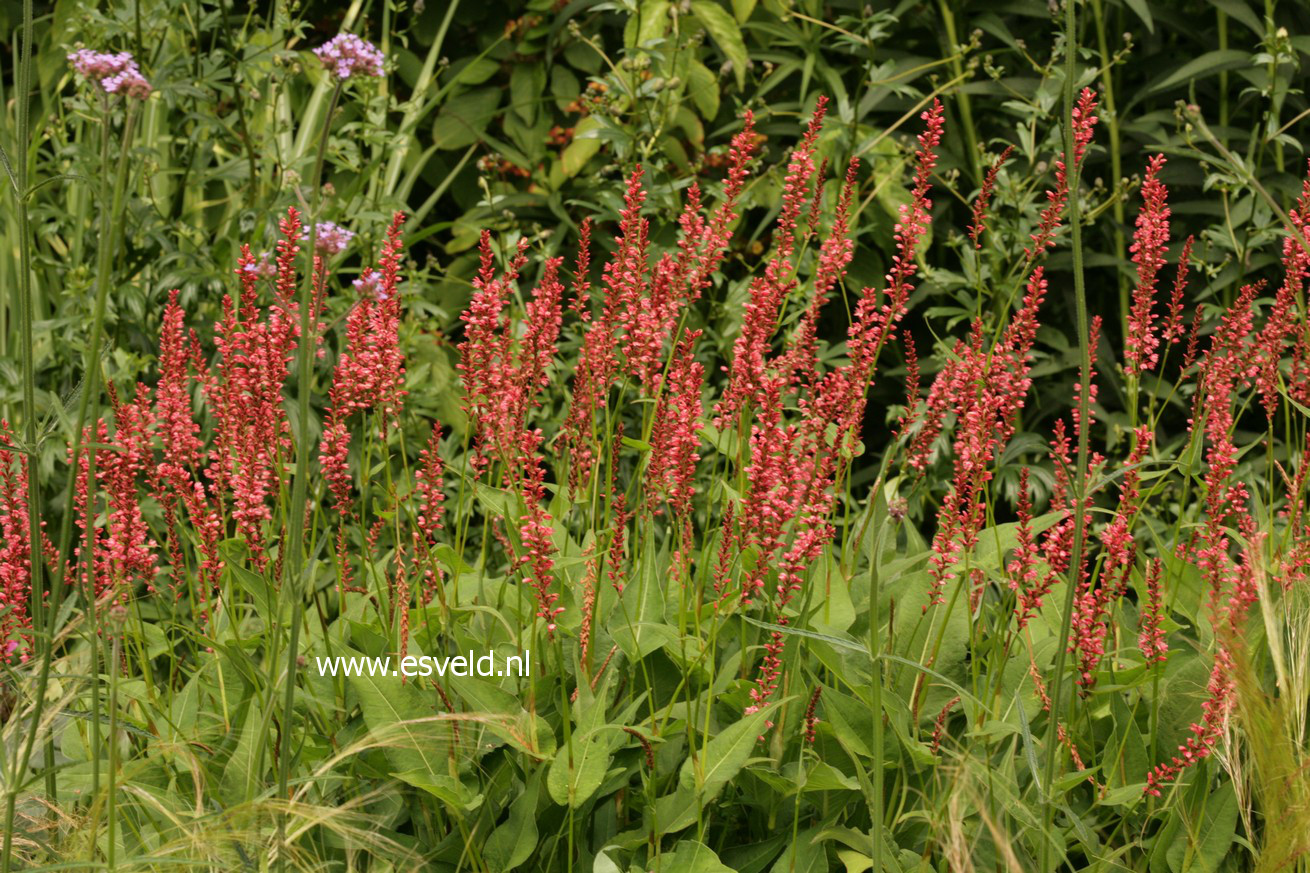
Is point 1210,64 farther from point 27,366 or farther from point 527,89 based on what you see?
point 27,366

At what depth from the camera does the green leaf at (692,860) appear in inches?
65.7

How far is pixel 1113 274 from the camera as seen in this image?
411cm

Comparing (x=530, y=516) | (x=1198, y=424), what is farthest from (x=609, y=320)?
(x=1198, y=424)

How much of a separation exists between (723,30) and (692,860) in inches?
103

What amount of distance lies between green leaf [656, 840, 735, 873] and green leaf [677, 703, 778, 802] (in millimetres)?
58

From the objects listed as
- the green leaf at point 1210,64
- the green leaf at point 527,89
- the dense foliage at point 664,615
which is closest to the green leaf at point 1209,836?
the dense foliage at point 664,615

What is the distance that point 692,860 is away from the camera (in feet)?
5.52

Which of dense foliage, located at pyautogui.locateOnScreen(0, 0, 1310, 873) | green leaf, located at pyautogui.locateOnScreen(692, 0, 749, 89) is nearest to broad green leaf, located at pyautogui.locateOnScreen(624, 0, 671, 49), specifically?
green leaf, located at pyautogui.locateOnScreen(692, 0, 749, 89)

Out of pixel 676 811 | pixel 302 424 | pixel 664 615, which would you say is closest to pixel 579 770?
pixel 676 811

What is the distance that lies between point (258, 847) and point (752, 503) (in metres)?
0.71

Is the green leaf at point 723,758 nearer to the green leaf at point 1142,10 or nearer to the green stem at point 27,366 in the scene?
the green stem at point 27,366

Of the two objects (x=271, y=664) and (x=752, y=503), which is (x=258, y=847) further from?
(x=752, y=503)

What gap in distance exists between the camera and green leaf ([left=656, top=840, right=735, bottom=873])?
5.48 ft

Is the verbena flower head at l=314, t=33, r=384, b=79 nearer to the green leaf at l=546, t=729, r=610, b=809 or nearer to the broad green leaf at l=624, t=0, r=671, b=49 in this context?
the green leaf at l=546, t=729, r=610, b=809
